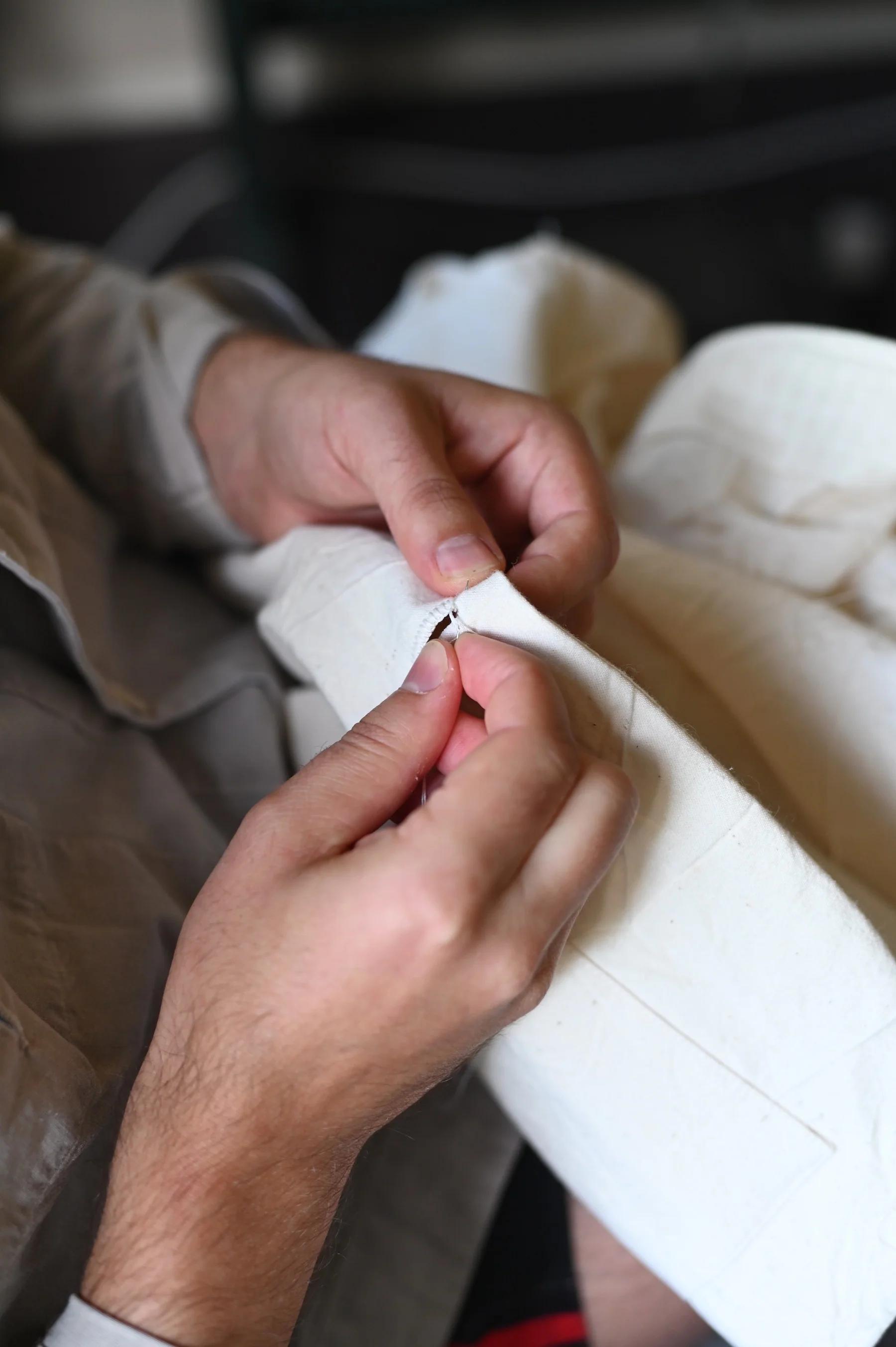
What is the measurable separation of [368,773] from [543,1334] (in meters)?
0.29

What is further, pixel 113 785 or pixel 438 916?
pixel 113 785

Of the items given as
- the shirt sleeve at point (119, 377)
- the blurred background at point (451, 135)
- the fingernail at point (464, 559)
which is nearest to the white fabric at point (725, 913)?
the fingernail at point (464, 559)

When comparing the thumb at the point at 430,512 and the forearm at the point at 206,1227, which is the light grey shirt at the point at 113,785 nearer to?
the forearm at the point at 206,1227

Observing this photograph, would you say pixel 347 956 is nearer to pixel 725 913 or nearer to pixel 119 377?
pixel 725 913

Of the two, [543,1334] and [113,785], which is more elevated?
[113,785]

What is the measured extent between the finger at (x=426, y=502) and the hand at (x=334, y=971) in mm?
42

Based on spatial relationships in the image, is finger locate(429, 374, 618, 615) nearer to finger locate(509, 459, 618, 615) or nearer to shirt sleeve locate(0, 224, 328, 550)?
finger locate(509, 459, 618, 615)

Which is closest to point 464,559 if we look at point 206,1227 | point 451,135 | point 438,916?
point 438,916

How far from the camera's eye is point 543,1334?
1.59 feet

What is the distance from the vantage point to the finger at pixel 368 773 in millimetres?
365

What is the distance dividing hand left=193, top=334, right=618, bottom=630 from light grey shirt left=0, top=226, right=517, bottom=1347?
59mm

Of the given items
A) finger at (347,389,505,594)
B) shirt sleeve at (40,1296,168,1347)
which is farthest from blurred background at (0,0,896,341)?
shirt sleeve at (40,1296,168,1347)

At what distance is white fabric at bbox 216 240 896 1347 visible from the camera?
0.39 meters

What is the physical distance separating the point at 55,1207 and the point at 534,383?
1.77 feet
